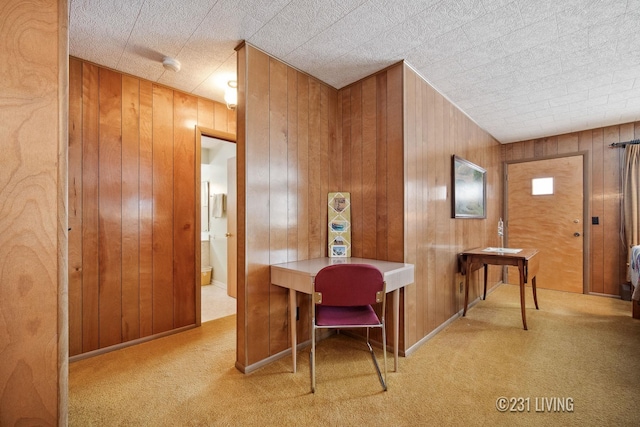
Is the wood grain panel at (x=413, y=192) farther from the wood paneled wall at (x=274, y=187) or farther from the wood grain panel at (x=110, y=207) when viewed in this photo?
the wood grain panel at (x=110, y=207)

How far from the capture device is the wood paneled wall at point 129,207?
219 cm

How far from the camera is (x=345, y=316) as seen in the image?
1892 mm

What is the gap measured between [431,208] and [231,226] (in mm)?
2639

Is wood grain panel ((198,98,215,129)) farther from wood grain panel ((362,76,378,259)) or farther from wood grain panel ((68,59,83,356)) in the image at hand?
wood grain panel ((362,76,378,259))

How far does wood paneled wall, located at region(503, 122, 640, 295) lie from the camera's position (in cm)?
378

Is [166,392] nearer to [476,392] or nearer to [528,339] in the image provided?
[476,392]

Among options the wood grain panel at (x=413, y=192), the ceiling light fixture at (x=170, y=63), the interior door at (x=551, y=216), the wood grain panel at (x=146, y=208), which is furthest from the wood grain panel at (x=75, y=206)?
the interior door at (x=551, y=216)

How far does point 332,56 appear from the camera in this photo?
2.19 metres

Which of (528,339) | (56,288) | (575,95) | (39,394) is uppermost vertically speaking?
(575,95)

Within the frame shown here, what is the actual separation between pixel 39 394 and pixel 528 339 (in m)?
3.25

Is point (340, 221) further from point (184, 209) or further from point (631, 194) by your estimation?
point (631, 194)

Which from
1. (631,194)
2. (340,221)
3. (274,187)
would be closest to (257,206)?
(274,187)

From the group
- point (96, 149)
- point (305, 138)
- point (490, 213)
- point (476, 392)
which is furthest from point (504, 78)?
point (96, 149)

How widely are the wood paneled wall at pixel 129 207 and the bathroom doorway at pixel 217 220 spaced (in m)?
1.06
